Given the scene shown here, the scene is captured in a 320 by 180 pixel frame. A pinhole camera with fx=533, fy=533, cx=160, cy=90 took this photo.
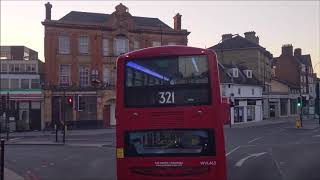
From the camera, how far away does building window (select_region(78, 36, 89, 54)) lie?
210 feet

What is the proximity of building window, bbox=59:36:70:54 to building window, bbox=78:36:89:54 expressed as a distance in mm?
1523

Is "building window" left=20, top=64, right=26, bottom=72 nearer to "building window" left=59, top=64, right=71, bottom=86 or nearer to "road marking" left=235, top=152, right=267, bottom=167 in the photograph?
"building window" left=59, top=64, right=71, bottom=86

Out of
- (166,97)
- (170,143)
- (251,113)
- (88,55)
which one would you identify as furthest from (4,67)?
(170,143)

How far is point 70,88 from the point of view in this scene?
2443 inches

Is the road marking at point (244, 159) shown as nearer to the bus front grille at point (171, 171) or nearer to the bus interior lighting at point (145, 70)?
the bus front grille at point (171, 171)

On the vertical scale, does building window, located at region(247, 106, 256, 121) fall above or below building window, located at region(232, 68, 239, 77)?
below

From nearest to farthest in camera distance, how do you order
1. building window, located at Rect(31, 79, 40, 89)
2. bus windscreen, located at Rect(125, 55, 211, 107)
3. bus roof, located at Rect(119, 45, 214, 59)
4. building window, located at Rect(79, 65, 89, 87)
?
bus windscreen, located at Rect(125, 55, 211, 107) < bus roof, located at Rect(119, 45, 214, 59) < building window, located at Rect(79, 65, 89, 87) < building window, located at Rect(31, 79, 40, 89)

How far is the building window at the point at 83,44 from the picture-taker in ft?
210

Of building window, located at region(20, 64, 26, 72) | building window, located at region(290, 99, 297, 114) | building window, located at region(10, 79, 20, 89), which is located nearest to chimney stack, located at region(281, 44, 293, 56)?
building window, located at region(290, 99, 297, 114)

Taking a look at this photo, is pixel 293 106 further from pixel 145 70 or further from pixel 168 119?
pixel 168 119

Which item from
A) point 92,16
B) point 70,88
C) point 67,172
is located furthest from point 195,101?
point 92,16

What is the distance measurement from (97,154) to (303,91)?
88136 mm

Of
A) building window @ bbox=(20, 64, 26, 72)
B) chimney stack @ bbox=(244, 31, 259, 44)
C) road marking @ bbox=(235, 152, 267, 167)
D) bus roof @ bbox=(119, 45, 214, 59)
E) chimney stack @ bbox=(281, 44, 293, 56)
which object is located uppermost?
chimney stack @ bbox=(244, 31, 259, 44)

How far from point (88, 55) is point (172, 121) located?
52.6 meters
